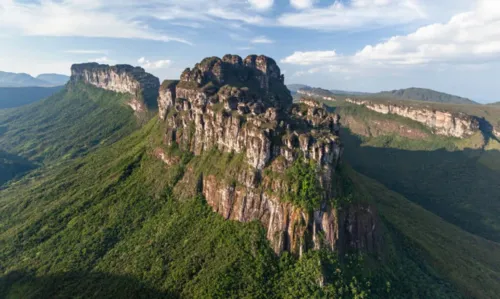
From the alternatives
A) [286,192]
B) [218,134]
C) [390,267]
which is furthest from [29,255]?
[390,267]

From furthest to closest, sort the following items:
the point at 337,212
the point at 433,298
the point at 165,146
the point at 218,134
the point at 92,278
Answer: the point at 165,146 < the point at 218,134 < the point at 92,278 < the point at 433,298 < the point at 337,212

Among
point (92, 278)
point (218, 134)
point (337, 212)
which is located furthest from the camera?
point (218, 134)

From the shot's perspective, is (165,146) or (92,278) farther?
(165,146)

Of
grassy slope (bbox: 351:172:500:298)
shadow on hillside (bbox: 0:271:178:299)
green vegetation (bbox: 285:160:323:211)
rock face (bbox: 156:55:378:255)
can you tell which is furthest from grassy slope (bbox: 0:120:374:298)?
grassy slope (bbox: 351:172:500:298)

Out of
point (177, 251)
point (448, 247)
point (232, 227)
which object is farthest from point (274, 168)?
point (448, 247)

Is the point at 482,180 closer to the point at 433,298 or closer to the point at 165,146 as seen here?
the point at 433,298

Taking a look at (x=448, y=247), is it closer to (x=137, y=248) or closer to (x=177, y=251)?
(x=177, y=251)
